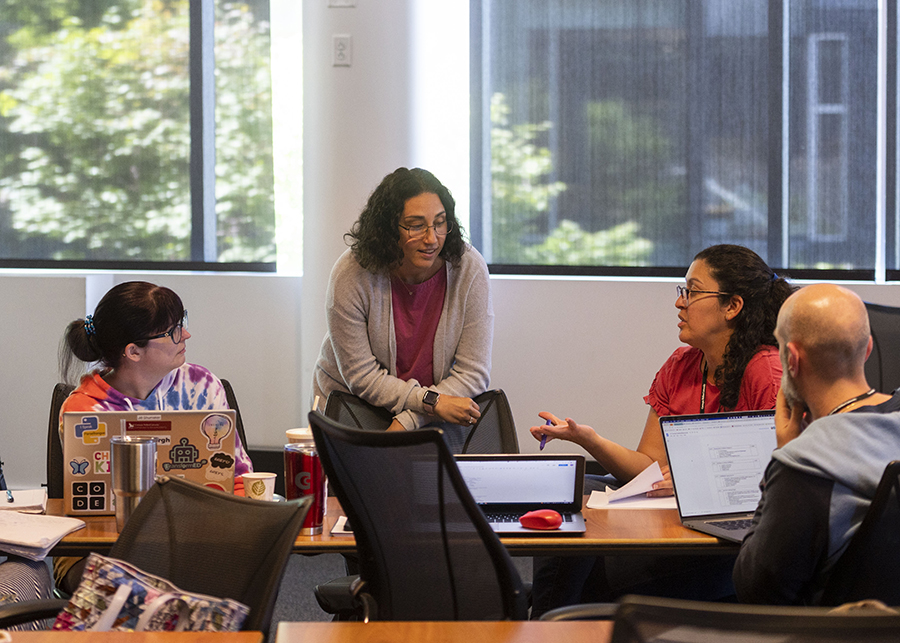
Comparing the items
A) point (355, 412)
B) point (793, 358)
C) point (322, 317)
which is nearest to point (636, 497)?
point (793, 358)

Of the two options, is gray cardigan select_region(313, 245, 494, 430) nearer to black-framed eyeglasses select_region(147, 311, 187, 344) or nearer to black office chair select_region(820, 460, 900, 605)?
black-framed eyeglasses select_region(147, 311, 187, 344)

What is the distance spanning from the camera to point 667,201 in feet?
15.0

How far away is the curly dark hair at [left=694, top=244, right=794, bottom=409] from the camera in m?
2.56

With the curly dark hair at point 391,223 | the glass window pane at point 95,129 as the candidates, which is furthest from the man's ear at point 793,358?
the glass window pane at point 95,129

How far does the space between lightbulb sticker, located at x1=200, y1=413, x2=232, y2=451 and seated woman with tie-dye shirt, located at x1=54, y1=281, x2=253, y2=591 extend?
0.25 meters

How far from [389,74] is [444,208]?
4.24 feet

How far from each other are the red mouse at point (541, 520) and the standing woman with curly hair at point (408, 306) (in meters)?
0.92

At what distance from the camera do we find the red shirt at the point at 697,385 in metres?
2.48

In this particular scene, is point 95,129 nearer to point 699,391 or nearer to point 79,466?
point 79,466

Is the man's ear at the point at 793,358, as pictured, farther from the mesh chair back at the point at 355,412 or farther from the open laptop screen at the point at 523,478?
the mesh chair back at the point at 355,412

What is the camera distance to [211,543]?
171cm

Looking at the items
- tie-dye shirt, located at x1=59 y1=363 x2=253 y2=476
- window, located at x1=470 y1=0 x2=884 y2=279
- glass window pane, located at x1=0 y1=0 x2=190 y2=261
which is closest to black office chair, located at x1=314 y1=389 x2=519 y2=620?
tie-dye shirt, located at x1=59 y1=363 x2=253 y2=476

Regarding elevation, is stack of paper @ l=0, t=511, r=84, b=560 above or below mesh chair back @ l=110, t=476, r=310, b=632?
below

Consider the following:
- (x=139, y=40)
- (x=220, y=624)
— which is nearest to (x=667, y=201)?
(x=139, y=40)
